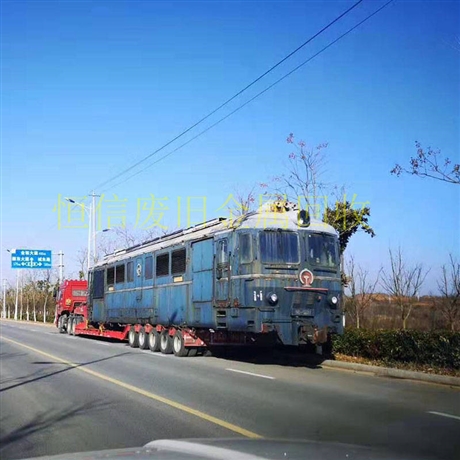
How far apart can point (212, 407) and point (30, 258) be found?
46047 millimetres

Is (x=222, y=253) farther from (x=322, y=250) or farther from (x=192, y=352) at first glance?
(x=192, y=352)

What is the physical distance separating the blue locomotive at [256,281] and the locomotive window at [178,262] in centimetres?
3

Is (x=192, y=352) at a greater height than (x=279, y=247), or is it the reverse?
(x=279, y=247)

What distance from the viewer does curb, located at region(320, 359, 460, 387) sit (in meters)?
11.8

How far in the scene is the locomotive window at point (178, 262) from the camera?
18.0m

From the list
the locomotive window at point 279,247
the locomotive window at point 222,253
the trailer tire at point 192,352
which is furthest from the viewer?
the trailer tire at point 192,352

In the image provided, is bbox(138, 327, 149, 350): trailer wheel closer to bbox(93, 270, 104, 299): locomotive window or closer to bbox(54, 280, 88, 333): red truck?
bbox(93, 270, 104, 299): locomotive window

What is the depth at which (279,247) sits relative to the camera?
48.6 feet

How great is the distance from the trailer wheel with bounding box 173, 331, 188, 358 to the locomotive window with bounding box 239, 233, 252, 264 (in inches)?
194

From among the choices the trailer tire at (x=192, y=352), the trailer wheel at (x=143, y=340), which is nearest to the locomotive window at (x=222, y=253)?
the trailer tire at (x=192, y=352)

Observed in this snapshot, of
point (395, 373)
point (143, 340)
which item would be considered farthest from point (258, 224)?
point (143, 340)

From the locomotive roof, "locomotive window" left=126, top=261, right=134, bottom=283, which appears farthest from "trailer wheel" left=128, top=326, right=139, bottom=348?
the locomotive roof

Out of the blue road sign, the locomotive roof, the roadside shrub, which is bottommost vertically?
the roadside shrub

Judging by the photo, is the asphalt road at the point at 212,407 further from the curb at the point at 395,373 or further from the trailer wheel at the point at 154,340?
the trailer wheel at the point at 154,340
